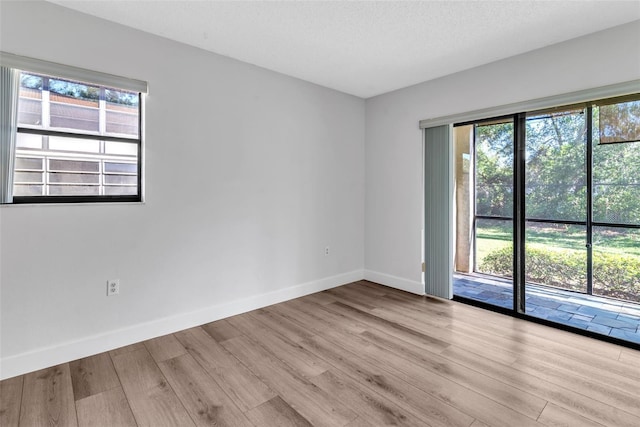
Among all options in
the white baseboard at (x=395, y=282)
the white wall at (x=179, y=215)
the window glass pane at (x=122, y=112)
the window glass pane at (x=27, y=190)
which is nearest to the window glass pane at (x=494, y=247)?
the white baseboard at (x=395, y=282)

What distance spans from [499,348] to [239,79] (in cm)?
338

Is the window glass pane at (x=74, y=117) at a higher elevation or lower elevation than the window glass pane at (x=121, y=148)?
higher

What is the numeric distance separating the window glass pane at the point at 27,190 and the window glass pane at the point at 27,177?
0.11 ft

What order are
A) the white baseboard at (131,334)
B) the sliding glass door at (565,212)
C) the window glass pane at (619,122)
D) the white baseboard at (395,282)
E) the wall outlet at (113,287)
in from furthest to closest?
the white baseboard at (395,282)
the sliding glass door at (565,212)
the window glass pane at (619,122)
the wall outlet at (113,287)
the white baseboard at (131,334)

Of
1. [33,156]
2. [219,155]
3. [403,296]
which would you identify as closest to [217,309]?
[219,155]

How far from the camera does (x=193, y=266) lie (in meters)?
2.91

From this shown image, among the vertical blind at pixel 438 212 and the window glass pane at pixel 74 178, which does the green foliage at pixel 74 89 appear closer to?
the window glass pane at pixel 74 178

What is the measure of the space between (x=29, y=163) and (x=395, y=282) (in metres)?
3.81

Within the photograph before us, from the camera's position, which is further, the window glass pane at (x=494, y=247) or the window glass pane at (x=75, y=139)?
the window glass pane at (x=494, y=247)

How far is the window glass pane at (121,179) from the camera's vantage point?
2537 millimetres

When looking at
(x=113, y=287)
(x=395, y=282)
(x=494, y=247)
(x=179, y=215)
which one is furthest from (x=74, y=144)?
(x=494, y=247)

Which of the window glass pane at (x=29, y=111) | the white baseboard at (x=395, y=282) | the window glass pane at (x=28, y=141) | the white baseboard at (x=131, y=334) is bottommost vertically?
the white baseboard at (x=131, y=334)

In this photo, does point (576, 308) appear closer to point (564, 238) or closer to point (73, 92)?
point (564, 238)

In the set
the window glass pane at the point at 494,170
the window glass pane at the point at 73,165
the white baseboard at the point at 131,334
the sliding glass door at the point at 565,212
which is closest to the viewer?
the white baseboard at the point at 131,334
